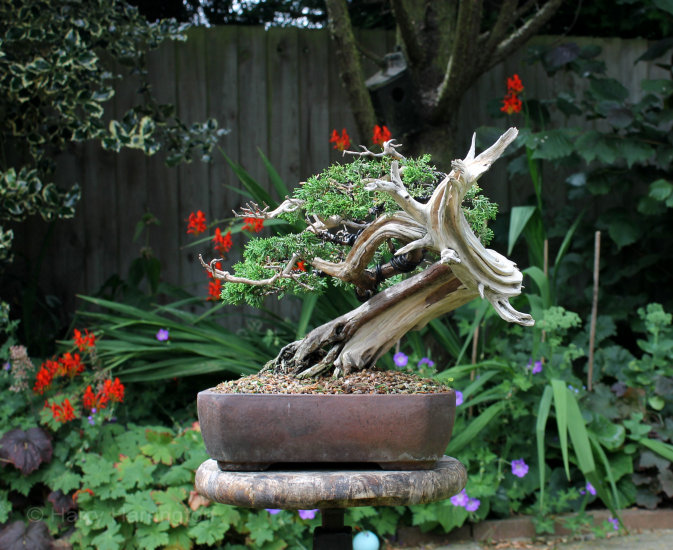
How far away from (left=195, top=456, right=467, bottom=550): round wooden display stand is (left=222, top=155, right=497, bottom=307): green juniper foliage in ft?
1.14

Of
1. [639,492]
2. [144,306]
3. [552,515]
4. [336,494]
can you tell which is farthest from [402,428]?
[144,306]

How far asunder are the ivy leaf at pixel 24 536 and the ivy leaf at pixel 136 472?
0.95 ft

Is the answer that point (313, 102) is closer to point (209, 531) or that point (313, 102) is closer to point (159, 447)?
point (159, 447)

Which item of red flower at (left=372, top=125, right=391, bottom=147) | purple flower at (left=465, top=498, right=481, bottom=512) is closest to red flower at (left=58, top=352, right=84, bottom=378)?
red flower at (left=372, top=125, right=391, bottom=147)

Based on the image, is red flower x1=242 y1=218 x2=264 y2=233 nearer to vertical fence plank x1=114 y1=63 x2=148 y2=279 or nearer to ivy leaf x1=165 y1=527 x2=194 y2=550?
ivy leaf x1=165 y1=527 x2=194 y2=550

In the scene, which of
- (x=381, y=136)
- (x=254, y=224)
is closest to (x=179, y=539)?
(x=254, y=224)

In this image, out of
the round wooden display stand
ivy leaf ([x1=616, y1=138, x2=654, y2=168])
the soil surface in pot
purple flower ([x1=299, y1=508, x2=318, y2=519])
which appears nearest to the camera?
the round wooden display stand

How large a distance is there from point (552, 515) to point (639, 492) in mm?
351

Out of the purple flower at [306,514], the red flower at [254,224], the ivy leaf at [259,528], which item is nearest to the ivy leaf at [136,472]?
the ivy leaf at [259,528]

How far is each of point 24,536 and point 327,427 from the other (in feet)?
5.35

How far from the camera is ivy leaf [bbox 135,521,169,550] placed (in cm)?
235

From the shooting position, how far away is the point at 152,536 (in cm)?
237

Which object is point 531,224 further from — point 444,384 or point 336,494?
point 336,494

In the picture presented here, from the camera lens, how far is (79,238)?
3625 mm
